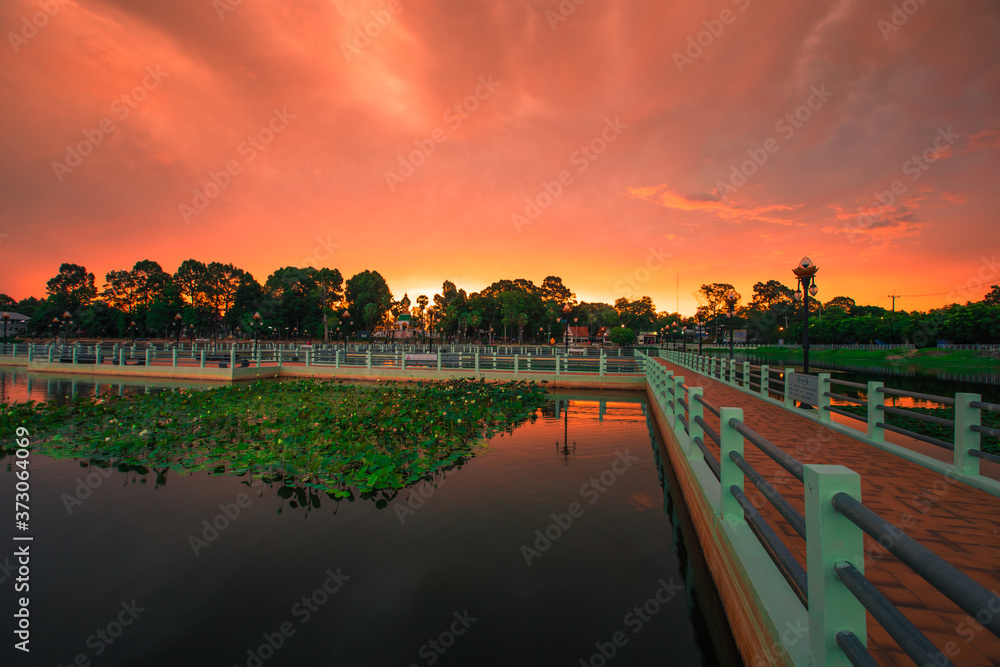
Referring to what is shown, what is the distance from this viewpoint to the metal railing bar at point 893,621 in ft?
4.29

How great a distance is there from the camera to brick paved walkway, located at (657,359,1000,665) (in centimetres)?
269

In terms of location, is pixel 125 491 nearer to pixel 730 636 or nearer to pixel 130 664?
pixel 130 664

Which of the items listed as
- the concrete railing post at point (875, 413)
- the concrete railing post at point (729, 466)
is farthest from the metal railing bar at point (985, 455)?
the concrete railing post at point (729, 466)

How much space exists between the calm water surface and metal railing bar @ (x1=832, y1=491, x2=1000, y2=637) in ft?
9.36

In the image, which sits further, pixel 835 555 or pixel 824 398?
pixel 824 398

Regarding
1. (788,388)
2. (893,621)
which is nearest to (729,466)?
(893,621)

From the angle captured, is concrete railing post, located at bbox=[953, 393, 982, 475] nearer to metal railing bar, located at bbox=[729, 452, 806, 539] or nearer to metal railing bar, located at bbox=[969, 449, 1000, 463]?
metal railing bar, located at bbox=[969, 449, 1000, 463]

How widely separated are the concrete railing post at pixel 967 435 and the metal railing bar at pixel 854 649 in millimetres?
5570

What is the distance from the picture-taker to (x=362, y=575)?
16.8 ft

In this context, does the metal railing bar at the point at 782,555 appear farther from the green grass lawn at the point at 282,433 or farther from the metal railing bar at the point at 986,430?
the green grass lawn at the point at 282,433

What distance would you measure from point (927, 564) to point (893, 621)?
0.76ft

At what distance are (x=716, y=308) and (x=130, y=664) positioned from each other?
401ft

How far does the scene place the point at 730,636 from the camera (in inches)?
156

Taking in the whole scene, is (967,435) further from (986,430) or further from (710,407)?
(710,407)
